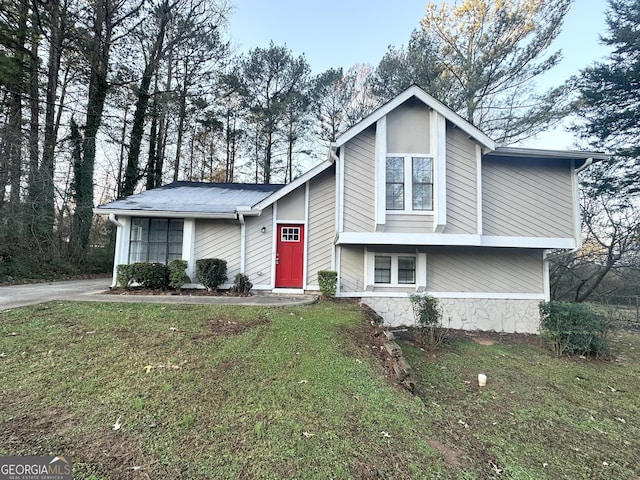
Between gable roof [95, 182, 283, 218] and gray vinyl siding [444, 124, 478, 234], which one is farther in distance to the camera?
gable roof [95, 182, 283, 218]

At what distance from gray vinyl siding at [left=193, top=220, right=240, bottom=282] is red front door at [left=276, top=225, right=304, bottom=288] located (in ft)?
4.08

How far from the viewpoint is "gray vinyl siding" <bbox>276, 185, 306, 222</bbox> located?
835 cm

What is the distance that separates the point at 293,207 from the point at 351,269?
2.55 m

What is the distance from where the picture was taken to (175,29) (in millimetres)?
15359

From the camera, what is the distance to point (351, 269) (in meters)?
8.10

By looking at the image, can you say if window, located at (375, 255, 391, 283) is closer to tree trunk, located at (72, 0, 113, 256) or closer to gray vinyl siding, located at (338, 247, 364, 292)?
gray vinyl siding, located at (338, 247, 364, 292)

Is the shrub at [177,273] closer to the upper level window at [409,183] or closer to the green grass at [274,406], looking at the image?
the green grass at [274,406]

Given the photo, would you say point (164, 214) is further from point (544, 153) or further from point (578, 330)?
point (544, 153)

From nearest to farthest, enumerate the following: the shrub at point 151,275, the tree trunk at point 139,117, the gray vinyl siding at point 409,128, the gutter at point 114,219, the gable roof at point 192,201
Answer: the gray vinyl siding at point 409,128
the shrub at point 151,275
the gable roof at point 192,201
the gutter at point 114,219
the tree trunk at point 139,117

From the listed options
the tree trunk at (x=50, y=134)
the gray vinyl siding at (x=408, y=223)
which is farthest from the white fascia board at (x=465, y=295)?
the tree trunk at (x=50, y=134)

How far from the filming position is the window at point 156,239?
329 inches

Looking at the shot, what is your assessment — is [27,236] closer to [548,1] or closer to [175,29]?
[175,29]

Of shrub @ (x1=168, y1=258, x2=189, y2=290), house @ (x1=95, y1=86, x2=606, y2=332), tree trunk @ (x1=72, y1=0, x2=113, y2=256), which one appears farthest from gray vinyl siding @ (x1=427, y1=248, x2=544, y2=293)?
tree trunk @ (x1=72, y1=0, x2=113, y2=256)

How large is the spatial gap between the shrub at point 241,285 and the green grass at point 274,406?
2.46 meters
